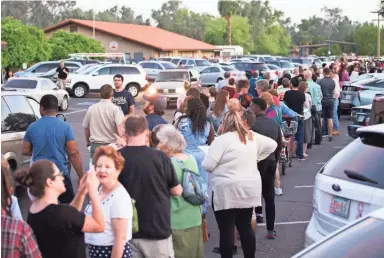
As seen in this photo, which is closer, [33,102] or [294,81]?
[33,102]

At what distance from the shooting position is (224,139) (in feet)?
23.4

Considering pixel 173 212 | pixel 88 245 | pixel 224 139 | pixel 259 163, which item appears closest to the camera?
pixel 88 245

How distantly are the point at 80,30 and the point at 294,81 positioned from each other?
62508 mm

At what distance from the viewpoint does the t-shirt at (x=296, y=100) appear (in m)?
14.1

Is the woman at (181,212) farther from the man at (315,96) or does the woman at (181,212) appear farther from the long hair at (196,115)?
the man at (315,96)

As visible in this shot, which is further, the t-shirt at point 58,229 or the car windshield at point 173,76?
the car windshield at point 173,76

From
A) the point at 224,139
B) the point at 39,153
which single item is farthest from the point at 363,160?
the point at 39,153

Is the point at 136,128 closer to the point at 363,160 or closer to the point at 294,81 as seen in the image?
the point at 363,160

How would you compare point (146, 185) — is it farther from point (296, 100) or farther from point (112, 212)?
point (296, 100)

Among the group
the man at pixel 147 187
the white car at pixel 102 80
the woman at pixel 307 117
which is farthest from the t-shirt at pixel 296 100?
the white car at pixel 102 80

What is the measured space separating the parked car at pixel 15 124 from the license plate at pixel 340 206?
5602mm

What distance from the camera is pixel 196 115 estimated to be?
333 inches

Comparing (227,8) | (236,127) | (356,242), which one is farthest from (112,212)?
(227,8)

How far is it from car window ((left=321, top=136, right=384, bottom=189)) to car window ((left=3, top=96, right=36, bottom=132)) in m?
5.70
